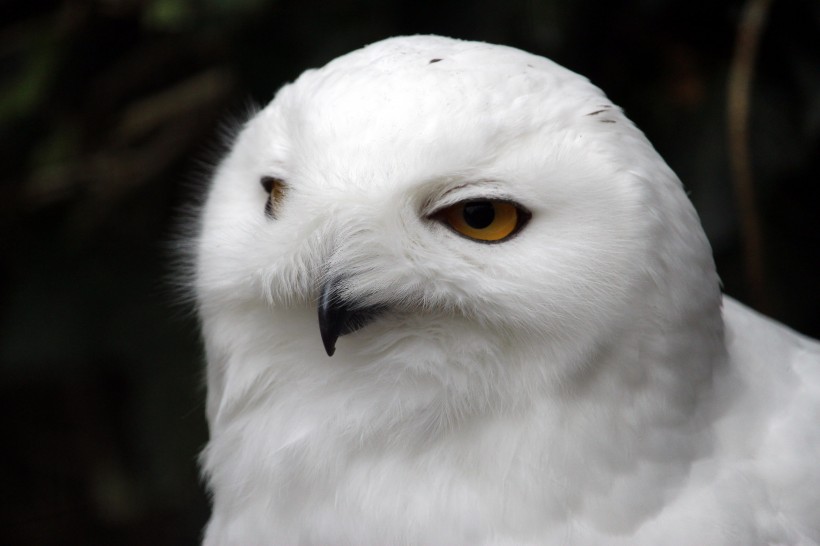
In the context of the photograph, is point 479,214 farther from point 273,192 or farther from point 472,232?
point 273,192

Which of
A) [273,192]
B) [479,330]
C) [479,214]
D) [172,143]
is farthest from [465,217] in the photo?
[172,143]

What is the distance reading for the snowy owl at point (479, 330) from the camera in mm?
991

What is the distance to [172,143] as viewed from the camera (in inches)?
92.6

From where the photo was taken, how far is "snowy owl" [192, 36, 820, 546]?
0.99 meters

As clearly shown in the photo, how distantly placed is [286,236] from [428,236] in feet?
0.61

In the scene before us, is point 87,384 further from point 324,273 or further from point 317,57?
point 324,273

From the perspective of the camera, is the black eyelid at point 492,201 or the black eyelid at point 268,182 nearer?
the black eyelid at point 492,201

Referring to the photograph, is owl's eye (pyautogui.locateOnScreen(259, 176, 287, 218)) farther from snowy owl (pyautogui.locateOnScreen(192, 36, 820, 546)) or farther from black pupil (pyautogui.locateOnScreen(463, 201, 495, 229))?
black pupil (pyautogui.locateOnScreen(463, 201, 495, 229))

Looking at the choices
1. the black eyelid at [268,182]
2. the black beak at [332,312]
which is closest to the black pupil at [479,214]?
the black beak at [332,312]

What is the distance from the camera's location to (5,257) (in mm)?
2395

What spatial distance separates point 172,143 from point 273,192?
4.41 feet

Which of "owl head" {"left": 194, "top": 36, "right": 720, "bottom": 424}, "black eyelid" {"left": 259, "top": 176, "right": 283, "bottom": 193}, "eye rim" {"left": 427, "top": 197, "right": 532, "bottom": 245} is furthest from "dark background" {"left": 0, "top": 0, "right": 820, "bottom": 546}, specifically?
"eye rim" {"left": 427, "top": 197, "right": 532, "bottom": 245}

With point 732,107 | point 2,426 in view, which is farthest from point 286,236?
point 2,426

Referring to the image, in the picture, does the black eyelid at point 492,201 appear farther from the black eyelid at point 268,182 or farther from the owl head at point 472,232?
the black eyelid at point 268,182
